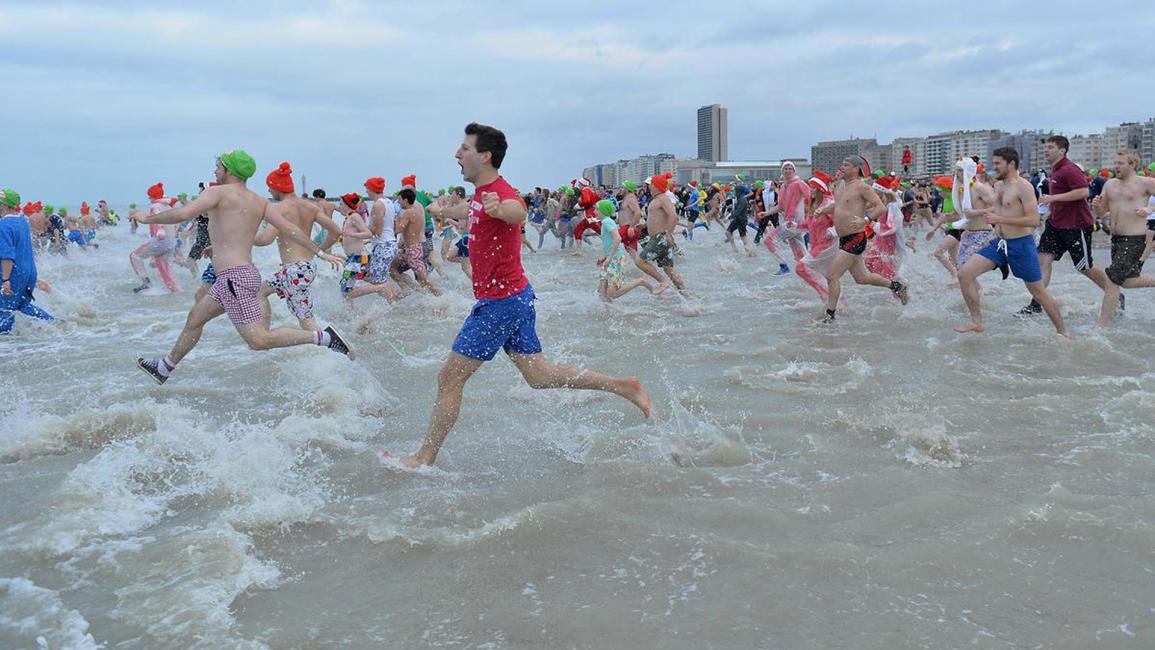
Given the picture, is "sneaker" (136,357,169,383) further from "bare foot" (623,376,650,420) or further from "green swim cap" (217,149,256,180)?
"bare foot" (623,376,650,420)

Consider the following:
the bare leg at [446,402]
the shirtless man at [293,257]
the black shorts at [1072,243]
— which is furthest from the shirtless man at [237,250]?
the black shorts at [1072,243]

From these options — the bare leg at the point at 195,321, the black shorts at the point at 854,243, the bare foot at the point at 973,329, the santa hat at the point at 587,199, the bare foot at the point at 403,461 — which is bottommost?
the bare foot at the point at 973,329

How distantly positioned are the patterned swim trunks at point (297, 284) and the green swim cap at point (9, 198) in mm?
3630

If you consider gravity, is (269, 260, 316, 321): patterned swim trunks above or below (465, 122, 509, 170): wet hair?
below

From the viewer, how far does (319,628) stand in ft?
9.65

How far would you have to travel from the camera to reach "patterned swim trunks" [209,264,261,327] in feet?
19.0

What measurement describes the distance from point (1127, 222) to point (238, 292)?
292 inches

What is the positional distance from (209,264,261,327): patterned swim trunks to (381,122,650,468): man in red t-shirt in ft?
6.56

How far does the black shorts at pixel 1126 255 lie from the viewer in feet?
25.5

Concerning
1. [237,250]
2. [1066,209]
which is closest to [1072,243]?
[1066,209]

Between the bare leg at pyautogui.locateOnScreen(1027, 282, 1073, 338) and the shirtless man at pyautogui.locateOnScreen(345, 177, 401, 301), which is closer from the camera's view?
the bare leg at pyautogui.locateOnScreen(1027, 282, 1073, 338)

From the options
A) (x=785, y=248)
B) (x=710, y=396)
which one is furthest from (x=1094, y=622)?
(x=785, y=248)

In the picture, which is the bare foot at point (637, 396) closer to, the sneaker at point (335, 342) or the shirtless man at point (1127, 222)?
the sneaker at point (335, 342)

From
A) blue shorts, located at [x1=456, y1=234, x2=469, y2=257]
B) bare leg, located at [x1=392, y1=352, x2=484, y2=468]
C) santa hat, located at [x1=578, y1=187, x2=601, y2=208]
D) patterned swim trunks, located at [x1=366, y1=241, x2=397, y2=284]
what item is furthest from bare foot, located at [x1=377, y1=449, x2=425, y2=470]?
santa hat, located at [x1=578, y1=187, x2=601, y2=208]
